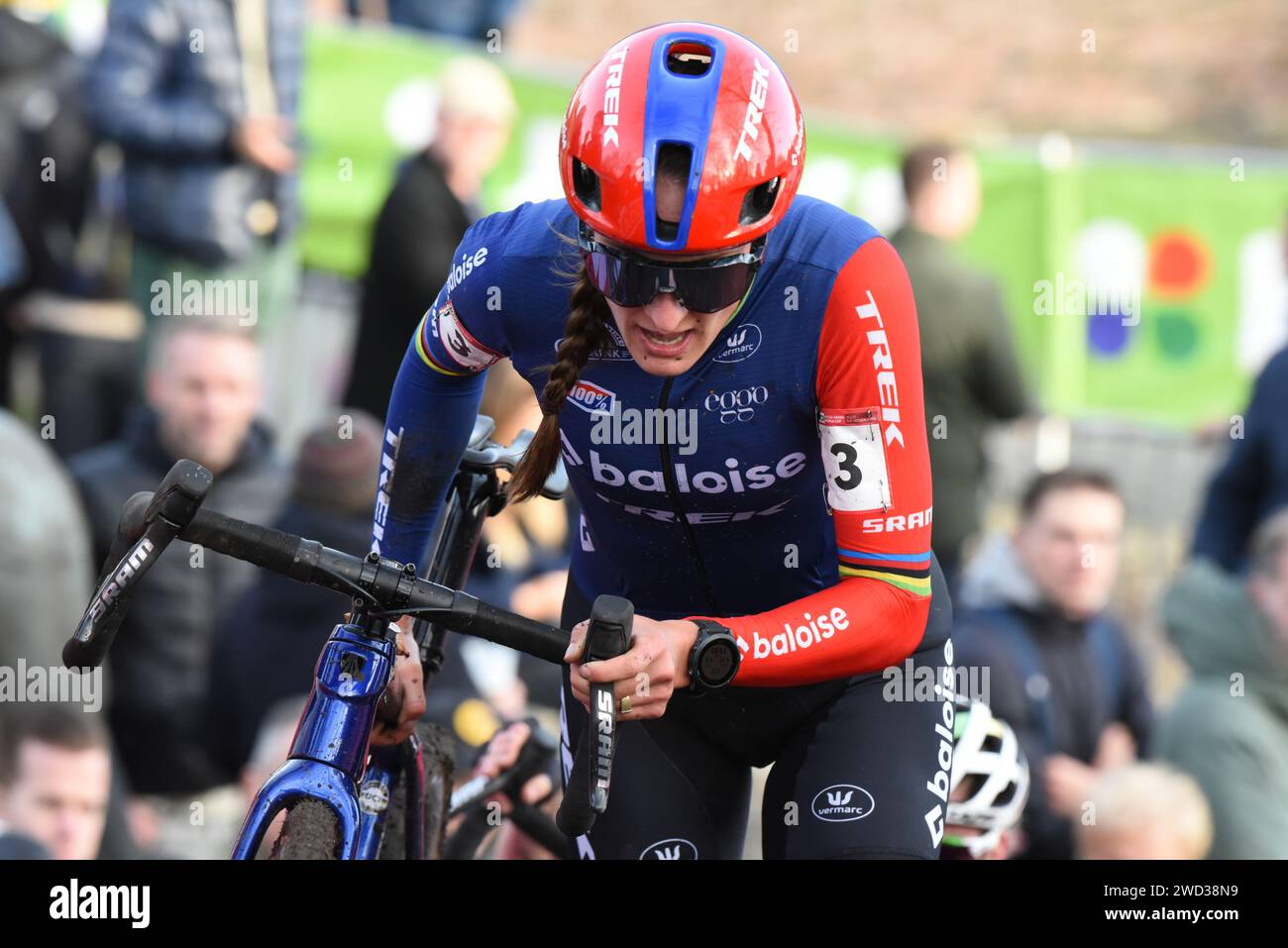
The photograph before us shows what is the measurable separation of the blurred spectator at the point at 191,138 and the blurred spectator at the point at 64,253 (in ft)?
0.69

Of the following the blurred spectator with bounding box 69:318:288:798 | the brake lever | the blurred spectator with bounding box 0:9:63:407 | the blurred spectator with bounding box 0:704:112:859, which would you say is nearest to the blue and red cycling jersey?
the brake lever

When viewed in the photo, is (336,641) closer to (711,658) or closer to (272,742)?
(711,658)

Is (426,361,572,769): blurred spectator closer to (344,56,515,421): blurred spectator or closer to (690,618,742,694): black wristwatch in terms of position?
(344,56,515,421): blurred spectator

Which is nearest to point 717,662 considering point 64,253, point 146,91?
point 146,91

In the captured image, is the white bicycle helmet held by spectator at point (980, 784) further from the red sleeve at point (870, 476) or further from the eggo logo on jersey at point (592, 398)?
the eggo logo on jersey at point (592, 398)

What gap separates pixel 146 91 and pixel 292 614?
2840 millimetres

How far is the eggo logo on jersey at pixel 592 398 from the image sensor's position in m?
4.09

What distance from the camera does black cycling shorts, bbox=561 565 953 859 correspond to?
409cm

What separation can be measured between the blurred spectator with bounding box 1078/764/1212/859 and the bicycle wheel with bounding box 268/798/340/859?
2.94 meters

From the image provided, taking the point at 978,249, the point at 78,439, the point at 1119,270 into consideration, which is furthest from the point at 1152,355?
the point at 78,439

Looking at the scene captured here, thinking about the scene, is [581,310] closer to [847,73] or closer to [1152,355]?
[1152,355]

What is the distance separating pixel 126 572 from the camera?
3438 mm
